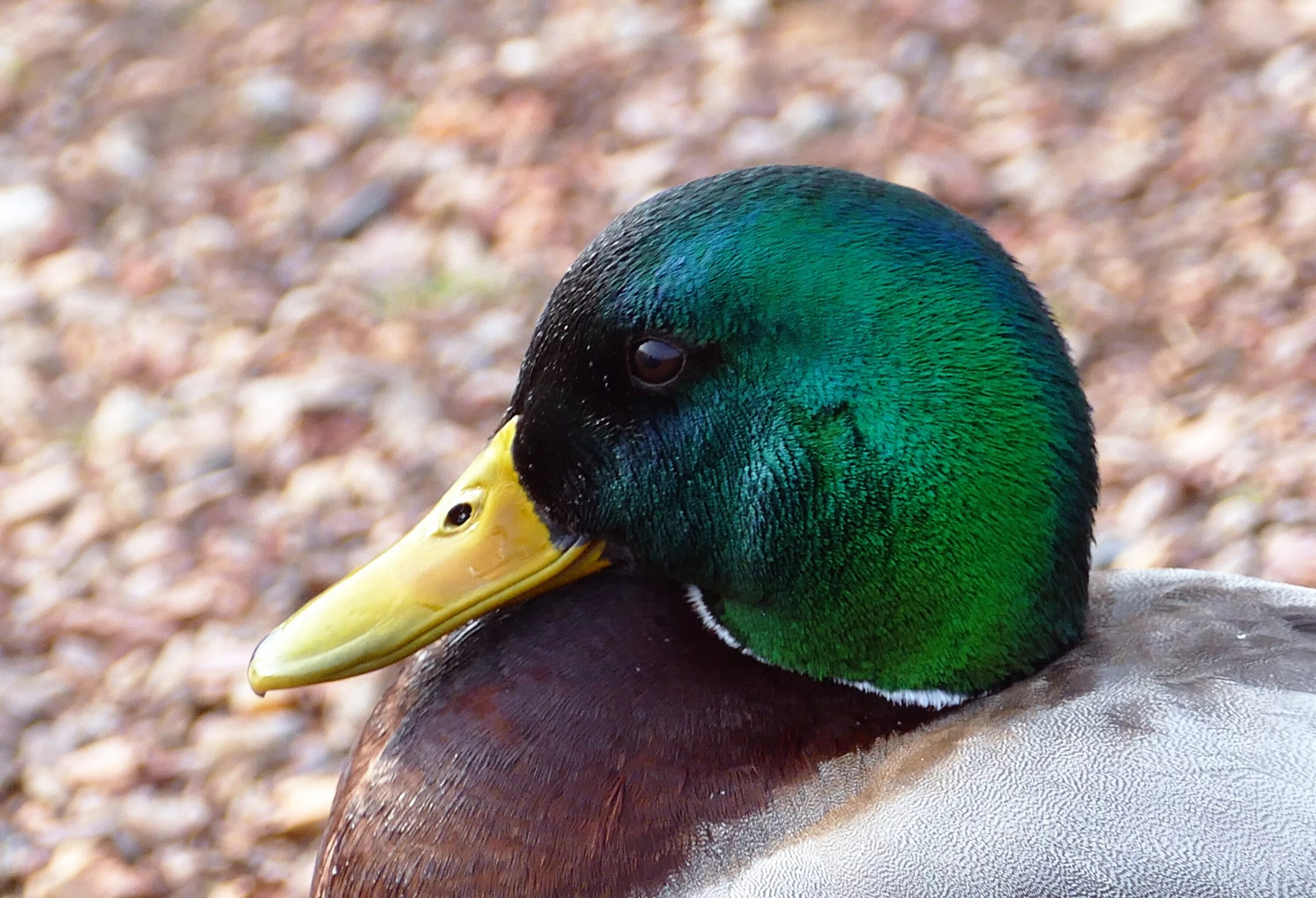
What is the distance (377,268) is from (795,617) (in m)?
2.19

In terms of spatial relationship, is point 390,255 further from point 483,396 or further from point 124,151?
point 124,151

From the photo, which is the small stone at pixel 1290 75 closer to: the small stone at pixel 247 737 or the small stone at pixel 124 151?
the small stone at pixel 247 737

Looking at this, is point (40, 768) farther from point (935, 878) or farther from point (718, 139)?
point (718, 139)

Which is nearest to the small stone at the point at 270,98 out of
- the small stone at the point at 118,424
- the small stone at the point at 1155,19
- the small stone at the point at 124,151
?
the small stone at the point at 124,151

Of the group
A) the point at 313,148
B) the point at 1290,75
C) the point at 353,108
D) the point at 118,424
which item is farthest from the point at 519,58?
the point at 1290,75

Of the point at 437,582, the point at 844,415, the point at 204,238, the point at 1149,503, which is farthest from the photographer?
the point at 204,238

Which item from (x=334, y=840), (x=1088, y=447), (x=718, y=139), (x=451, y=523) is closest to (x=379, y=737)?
(x=334, y=840)

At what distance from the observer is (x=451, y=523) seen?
175cm

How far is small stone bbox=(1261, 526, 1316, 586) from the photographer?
2414 mm

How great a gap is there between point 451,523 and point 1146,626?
30.0 inches

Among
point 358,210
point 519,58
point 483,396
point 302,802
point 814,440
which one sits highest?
point 814,440

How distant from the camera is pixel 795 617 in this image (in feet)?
5.47

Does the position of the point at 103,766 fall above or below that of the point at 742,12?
below

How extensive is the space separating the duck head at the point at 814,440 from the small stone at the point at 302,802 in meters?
0.78
